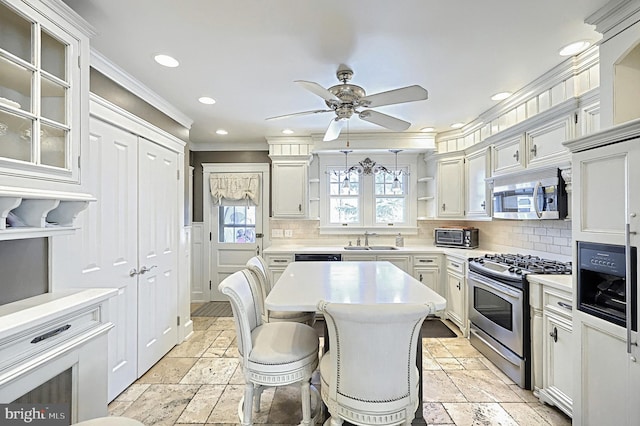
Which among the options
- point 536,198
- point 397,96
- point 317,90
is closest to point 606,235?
point 536,198

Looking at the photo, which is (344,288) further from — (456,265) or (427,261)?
(427,261)

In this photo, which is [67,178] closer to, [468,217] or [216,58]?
[216,58]

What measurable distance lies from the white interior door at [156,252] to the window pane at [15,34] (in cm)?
137

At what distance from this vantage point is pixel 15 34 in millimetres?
1377

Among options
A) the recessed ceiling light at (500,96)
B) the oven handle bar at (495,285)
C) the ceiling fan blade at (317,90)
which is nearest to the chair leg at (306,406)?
the ceiling fan blade at (317,90)

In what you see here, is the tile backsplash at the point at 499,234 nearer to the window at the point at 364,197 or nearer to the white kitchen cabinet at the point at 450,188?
the window at the point at 364,197

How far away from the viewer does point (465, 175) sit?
4156 mm

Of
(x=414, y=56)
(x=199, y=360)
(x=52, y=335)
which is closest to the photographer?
(x=52, y=335)

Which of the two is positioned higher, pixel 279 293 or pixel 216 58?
pixel 216 58

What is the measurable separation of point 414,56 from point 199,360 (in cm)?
322

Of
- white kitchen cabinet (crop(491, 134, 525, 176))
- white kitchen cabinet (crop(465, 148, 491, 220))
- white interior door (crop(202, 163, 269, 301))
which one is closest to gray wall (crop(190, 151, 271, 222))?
white interior door (crop(202, 163, 269, 301))

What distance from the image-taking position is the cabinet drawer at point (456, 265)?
3686 millimetres

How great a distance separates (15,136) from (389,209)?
436 centimetres

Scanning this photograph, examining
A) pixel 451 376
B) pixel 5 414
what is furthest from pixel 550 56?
pixel 5 414
